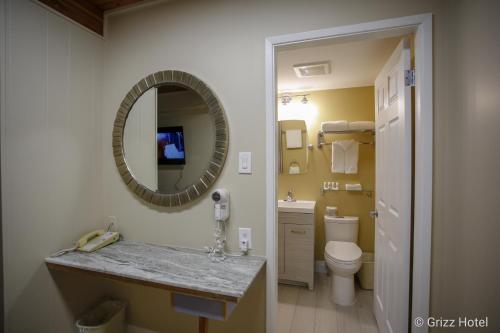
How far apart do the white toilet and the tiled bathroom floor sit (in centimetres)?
11

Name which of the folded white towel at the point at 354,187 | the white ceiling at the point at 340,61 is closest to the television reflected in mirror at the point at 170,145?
the white ceiling at the point at 340,61

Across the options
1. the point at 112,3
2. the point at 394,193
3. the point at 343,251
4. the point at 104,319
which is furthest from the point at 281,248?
the point at 112,3

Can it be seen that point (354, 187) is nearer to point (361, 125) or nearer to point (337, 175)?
point (337, 175)

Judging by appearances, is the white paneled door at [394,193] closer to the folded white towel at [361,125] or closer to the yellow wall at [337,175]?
the folded white towel at [361,125]

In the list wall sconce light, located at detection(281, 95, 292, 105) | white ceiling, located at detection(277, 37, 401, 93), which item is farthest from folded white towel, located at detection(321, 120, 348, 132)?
wall sconce light, located at detection(281, 95, 292, 105)

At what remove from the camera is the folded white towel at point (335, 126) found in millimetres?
2690

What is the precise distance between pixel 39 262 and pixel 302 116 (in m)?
2.87

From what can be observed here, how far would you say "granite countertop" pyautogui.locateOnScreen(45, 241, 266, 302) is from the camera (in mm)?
1090

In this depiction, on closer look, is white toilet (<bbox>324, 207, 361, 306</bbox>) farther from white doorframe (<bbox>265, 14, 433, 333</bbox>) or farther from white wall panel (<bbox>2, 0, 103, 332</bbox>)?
white wall panel (<bbox>2, 0, 103, 332</bbox>)

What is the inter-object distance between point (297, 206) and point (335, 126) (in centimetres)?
104

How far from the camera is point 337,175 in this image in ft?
9.70

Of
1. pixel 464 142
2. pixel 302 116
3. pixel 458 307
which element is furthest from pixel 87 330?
pixel 302 116

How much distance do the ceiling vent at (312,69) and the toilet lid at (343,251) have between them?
73.9 inches

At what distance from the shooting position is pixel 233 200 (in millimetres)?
1474
